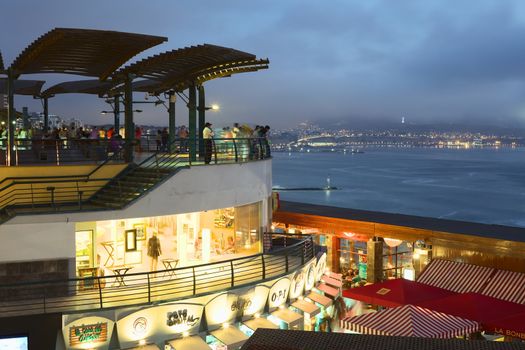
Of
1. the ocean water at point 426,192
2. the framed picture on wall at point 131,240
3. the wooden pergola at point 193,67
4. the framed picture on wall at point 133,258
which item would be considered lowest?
the ocean water at point 426,192

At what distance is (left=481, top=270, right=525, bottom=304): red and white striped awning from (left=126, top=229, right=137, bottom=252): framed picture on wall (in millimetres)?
11283

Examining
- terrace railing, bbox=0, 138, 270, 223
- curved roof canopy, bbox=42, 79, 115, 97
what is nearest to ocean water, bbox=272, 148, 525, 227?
curved roof canopy, bbox=42, 79, 115, 97

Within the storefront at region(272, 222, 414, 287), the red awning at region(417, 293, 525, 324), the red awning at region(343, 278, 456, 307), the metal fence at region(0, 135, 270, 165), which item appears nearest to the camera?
the red awning at region(417, 293, 525, 324)

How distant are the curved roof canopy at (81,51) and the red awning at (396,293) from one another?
9.47 meters

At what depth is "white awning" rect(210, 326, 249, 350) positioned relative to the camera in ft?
44.0

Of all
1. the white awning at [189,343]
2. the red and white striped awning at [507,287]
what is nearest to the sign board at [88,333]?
the white awning at [189,343]

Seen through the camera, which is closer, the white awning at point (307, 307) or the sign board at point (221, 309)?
the sign board at point (221, 309)

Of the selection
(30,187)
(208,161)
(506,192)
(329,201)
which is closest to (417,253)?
(208,161)

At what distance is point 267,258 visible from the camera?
18.1m

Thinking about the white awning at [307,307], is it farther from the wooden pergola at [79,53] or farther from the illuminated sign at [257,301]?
the wooden pergola at [79,53]

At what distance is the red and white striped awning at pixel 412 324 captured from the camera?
13.9m

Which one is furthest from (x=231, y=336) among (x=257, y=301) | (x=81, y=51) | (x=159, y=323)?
(x=81, y=51)

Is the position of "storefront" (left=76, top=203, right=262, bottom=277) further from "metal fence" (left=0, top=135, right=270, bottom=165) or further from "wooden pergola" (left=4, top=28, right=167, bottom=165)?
"wooden pergola" (left=4, top=28, right=167, bottom=165)

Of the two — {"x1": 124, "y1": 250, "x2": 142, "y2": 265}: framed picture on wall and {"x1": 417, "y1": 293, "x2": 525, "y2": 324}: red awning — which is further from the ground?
{"x1": 124, "y1": 250, "x2": 142, "y2": 265}: framed picture on wall
